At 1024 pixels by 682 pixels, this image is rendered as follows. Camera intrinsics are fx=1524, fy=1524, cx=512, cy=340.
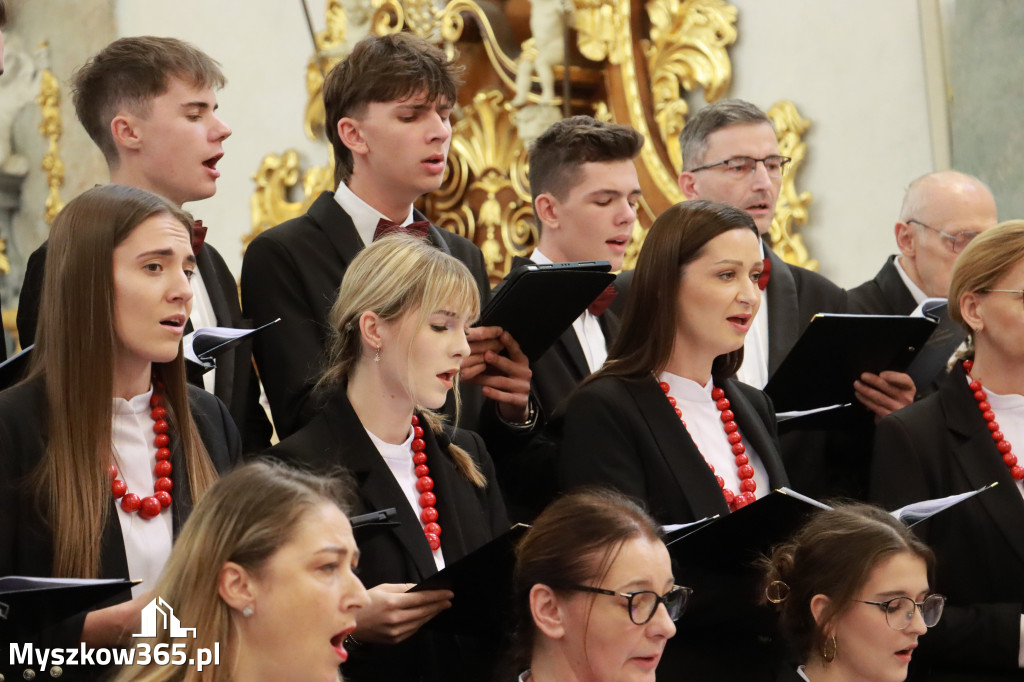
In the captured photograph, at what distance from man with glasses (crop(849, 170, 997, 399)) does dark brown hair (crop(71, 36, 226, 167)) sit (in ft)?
6.84

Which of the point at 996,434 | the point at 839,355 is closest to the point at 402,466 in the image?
the point at 839,355

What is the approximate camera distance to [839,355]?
3760 mm

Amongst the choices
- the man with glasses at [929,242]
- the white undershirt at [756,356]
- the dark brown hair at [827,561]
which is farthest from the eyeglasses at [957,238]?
the dark brown hair at [827,561]

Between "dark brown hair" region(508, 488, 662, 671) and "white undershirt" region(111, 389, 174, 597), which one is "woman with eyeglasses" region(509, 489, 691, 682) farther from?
"white undershirt" region(111, 389, 174, 597)

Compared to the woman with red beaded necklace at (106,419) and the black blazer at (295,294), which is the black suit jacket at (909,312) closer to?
the black blazer at (295,294)

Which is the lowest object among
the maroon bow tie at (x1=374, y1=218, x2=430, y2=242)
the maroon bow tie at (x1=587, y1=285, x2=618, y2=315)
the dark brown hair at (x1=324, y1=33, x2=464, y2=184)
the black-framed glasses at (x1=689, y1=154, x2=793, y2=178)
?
the maroon bow tie at (x1=587, y1=285, x2=618, y2=315)

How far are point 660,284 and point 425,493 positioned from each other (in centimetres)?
77

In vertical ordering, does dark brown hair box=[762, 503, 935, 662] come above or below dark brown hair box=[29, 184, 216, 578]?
below

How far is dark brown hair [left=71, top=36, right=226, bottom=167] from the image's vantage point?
398 centimetres

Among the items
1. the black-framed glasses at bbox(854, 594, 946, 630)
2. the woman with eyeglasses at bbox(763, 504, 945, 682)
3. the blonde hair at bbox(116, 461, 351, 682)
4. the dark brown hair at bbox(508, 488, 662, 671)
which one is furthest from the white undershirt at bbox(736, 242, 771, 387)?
the blonde hair at bbox(116, 461, 351, 682)

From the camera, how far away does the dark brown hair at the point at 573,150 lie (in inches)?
177

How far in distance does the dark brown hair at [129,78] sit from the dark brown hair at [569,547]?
5.80ft

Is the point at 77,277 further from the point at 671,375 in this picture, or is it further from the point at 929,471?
the point at 929,471

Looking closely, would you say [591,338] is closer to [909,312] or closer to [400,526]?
[909,312]
